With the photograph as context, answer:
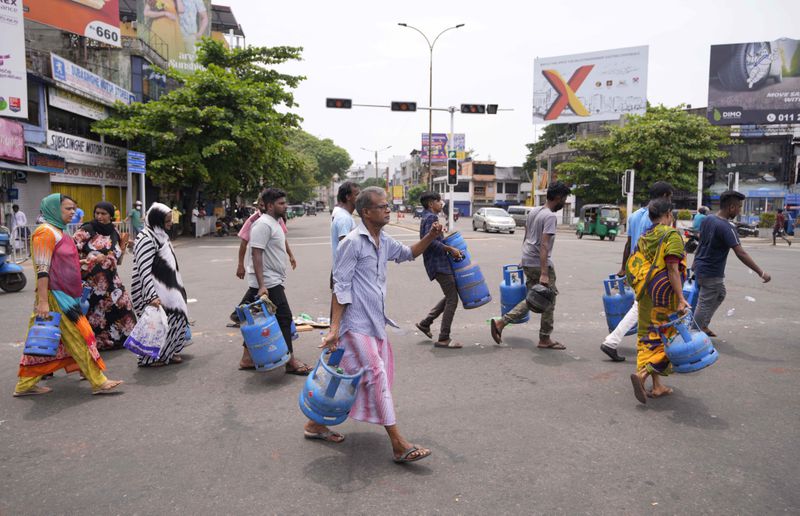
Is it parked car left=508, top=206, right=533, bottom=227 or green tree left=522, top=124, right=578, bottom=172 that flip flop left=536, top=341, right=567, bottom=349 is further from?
green tree left=522, top=124, right=578, bottom=172

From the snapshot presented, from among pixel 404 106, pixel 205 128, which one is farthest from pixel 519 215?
pixel 205 128

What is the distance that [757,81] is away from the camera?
36.4 meters

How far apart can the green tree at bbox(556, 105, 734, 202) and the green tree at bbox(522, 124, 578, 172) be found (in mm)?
10558

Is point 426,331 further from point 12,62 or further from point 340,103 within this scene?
point 340,103

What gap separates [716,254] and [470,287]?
104 inches

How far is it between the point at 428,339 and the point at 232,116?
2064 centimetres

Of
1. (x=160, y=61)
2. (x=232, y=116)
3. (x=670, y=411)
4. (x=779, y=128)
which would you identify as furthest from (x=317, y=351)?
(x=779, y=128)

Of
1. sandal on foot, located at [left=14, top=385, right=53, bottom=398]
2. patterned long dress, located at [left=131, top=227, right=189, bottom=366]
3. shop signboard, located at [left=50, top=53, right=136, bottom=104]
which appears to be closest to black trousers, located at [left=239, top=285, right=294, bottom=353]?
patterned long dress, located at [left=131, top=227, right=189, bottom=366]

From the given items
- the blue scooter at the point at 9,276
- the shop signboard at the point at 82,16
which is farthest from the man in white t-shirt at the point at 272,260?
the shop signboard at the point at 82,16

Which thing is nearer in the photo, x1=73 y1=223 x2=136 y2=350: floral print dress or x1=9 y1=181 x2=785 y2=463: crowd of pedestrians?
x1=9 y1=181 x2=785 y2=463: crowd of pedestrians

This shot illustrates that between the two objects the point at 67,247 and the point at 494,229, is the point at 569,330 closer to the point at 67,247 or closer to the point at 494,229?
the point at 67,247

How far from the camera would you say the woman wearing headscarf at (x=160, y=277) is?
17.6ft

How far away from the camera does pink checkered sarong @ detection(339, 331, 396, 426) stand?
336 cm

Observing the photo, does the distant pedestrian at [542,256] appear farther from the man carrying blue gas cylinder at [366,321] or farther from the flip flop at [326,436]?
the flip flop at [326,436]
